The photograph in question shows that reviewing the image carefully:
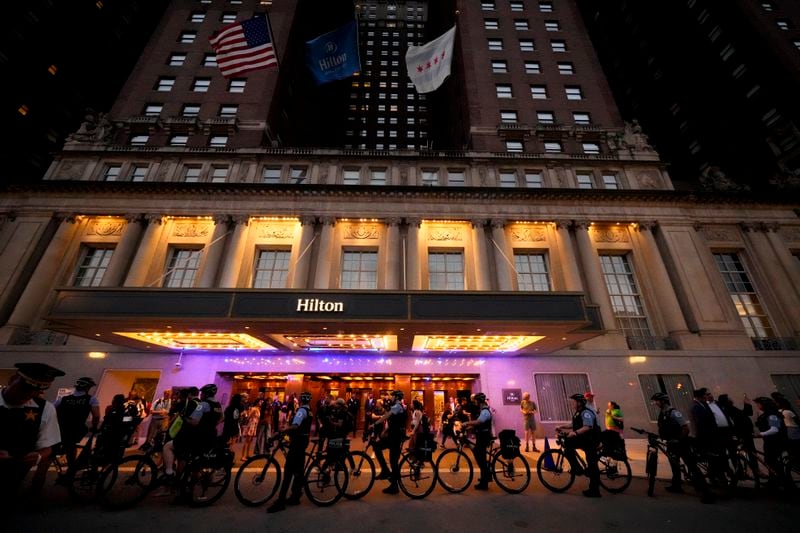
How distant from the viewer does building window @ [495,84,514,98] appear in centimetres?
2822

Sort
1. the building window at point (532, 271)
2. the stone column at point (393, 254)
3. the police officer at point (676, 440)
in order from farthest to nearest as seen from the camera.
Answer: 1. the building window at point (532, 271)
2. the stone column at point (393, 254)
3. the police officer at point (676, 440)

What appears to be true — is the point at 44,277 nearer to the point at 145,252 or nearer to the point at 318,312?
the point at 145,252

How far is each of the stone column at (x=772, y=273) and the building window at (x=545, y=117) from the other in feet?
49.7

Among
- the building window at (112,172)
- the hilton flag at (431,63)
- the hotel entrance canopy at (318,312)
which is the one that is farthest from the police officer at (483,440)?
the building window at (112,172)

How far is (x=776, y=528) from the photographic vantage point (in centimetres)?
558

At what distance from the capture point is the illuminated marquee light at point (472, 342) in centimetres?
1345

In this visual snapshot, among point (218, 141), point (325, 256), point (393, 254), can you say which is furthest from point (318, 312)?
point (218, 141)

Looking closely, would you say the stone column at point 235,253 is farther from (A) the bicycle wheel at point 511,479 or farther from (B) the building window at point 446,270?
(A) the bicycle wheel at point 511,479

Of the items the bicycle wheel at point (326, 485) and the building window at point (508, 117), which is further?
the building window at point (508, 117)

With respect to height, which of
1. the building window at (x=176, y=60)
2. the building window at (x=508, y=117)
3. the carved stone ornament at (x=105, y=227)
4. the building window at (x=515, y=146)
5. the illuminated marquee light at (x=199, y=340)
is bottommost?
the illuminated marquee light at (x=199, y=340)

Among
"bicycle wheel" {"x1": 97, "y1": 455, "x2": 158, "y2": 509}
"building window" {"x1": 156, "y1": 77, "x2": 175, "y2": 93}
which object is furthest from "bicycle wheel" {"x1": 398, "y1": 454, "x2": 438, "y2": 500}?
"building window" {"x1": 156, "y1": 77, "x2": 175, "y2": 93}

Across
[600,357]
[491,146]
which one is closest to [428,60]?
[491,146]

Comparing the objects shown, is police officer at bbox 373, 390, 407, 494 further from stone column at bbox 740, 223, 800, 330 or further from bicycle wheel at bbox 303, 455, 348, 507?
stone column at bbox 740, 223, 800, 330

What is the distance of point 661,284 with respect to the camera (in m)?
19.2
